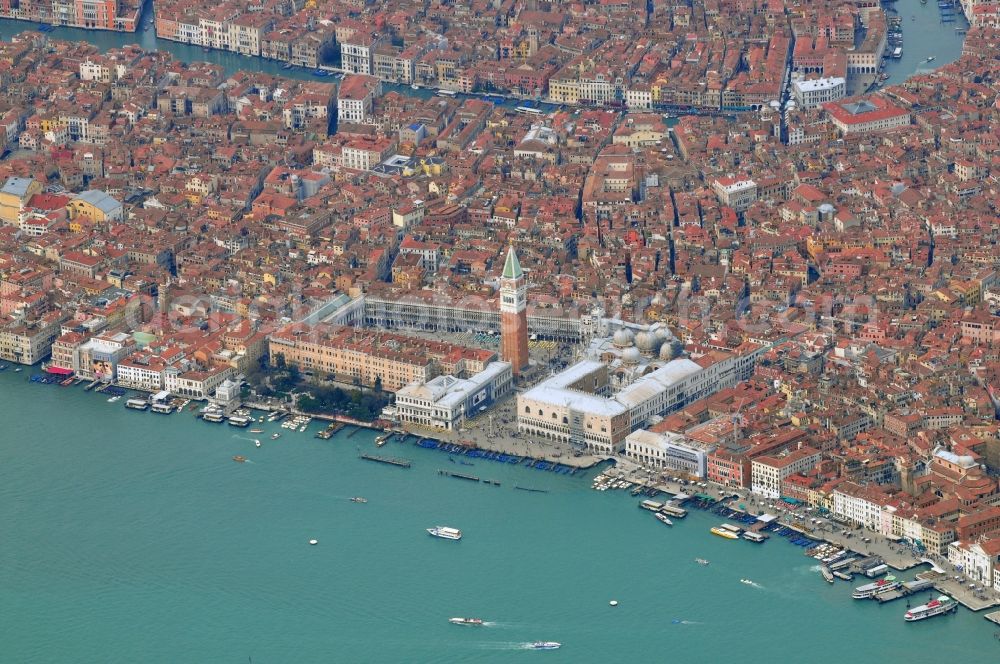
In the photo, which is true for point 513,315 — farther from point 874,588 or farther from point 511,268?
point 874,588

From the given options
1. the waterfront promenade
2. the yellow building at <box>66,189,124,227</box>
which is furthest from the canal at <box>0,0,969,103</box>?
the waterfront promenade

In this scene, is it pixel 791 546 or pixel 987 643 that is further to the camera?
pixel 791 546

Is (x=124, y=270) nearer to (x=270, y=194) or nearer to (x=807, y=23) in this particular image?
(x=270, y=194)

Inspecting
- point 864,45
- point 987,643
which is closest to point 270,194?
point 864,45

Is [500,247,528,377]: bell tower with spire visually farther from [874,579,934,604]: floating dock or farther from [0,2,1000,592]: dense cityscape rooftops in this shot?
[874,579,934,604]: floating dock

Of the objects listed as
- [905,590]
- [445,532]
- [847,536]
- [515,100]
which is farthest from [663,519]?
[515,100]

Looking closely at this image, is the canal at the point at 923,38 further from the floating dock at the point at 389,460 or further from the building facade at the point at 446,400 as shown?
the floating dock at the point at 389,460
